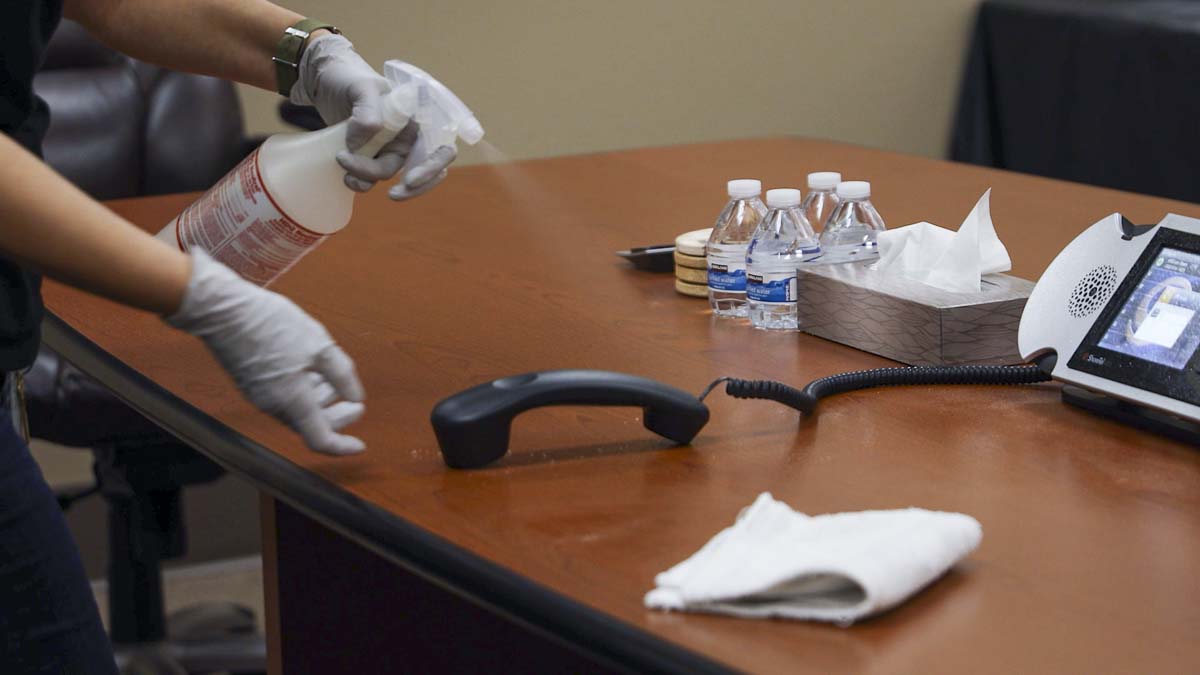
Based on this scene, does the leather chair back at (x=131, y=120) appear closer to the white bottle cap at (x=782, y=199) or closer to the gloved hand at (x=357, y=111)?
the gloved hand at (x=357, y=111)

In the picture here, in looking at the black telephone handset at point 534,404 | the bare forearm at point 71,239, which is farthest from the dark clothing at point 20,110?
the black telephone handset at point 534,404

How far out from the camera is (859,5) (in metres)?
3.82

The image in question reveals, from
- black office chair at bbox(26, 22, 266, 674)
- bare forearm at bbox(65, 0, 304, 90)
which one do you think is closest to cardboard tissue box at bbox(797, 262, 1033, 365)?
bare forearm at bbox(65, 0, 304, 90)

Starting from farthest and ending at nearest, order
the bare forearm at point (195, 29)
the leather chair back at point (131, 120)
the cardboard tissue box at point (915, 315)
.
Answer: the leather chair back at point (131, 120) → the bare forearm at point (195, 29) → the cardboard tissue box at point (915, 315)

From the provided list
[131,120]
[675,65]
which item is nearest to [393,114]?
[131,120]

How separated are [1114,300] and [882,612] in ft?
1.35

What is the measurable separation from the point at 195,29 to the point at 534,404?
2.04 feet

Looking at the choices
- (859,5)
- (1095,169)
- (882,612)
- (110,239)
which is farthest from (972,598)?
(859,5)

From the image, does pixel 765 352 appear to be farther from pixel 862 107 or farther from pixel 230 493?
pixel 862 107

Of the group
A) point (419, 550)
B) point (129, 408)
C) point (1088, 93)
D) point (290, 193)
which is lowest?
point (129, 408)

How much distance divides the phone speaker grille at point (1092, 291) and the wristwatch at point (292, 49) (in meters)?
0.70

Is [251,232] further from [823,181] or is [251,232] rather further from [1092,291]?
[1092,291]

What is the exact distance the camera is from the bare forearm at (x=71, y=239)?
815 mm

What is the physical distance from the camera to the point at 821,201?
137 cm
